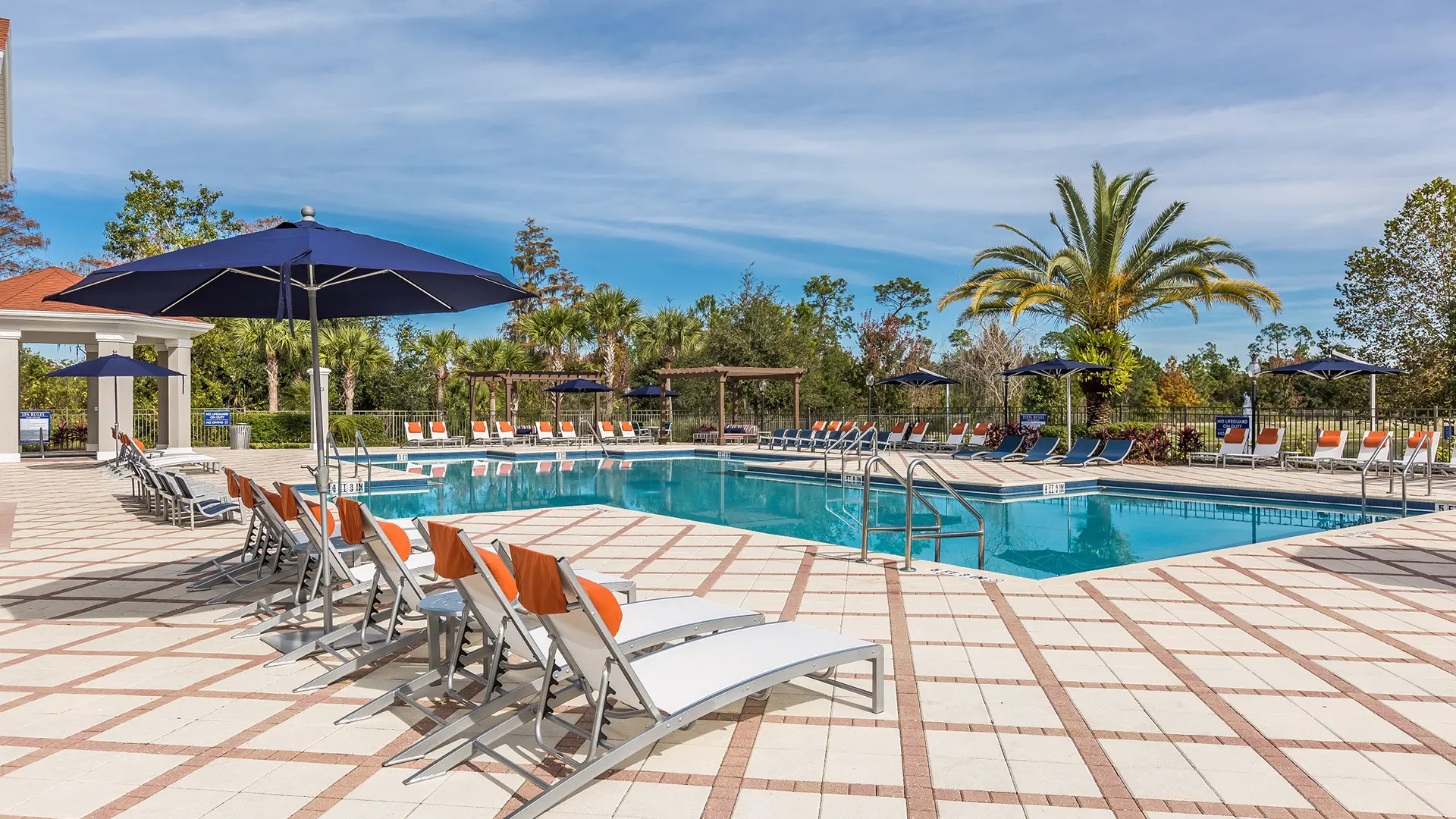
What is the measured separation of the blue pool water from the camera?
28.3ft

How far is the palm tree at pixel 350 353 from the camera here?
26.9 m

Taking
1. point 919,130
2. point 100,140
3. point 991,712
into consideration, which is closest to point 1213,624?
point 991,712

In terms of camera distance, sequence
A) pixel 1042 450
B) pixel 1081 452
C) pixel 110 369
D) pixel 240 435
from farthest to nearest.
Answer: pixel 240 435
pixel 1042 450
pixel 1081 452
pixel 110 369

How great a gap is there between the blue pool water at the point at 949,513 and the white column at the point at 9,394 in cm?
854

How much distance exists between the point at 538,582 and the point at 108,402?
66.4 feet

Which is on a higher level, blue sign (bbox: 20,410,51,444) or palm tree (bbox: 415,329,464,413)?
palm tree (bbox: 415,329,464,413)

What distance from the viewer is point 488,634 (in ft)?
10.3

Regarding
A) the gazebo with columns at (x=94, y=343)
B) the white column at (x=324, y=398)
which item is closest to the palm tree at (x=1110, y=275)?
the white column at (x=324, y=398)

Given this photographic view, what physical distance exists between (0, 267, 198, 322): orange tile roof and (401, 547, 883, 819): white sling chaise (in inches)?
655

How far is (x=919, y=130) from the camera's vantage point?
21.4 m

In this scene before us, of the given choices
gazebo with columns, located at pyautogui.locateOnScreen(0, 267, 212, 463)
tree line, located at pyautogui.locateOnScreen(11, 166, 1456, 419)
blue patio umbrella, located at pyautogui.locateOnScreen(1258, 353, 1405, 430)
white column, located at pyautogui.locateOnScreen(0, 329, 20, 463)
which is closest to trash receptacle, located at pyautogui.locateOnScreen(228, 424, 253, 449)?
gazebo with columns, located at pyautogui.locateOnScreen(0, 267, 212, 463)

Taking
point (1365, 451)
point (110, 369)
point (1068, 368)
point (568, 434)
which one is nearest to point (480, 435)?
point (568, 434)

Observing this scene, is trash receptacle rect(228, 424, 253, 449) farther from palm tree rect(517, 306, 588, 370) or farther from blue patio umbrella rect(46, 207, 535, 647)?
blue patio umbrella rect(46, 207, 535, 647)

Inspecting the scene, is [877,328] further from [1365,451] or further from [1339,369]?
[1365,451]
